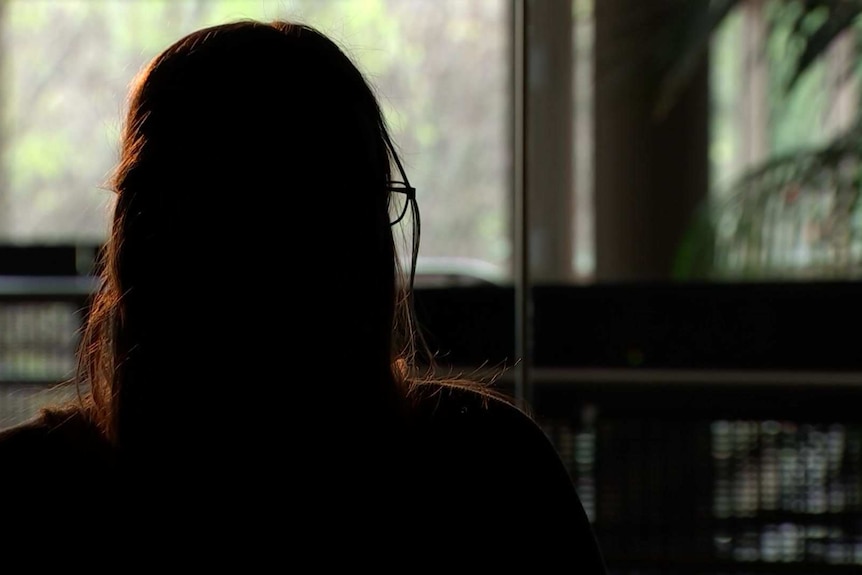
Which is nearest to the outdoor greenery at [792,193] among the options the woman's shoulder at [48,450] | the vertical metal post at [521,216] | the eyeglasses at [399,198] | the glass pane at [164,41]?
the vertical metal post at [521,216]

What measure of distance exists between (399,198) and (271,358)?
0.43 feet

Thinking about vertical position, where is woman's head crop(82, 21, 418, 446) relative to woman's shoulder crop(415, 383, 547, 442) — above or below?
above

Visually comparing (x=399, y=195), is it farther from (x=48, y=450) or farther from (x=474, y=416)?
(x=48, y=450)

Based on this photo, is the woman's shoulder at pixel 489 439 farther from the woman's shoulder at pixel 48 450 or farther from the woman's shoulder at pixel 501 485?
the woman's shoulder at pixel 48 450

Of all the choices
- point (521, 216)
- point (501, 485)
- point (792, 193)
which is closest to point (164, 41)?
point (792, 193)

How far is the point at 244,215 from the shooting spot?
2.10 feet

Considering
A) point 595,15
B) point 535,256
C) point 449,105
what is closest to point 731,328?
point 595,15

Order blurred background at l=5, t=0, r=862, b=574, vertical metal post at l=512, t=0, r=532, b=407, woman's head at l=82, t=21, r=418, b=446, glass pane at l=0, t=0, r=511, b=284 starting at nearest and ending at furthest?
woman's head at l=82, t=21, r=418, b=446 → vertical metal post at l=512, t=0, r=532, b=407 → blurred background at l=5, t=0, r=862, b=574 → glass pane at l=0, t=0, r=511, b=284

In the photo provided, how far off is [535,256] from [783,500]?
2.36m

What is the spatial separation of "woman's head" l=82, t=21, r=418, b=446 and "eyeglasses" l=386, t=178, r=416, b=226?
16 millimetres

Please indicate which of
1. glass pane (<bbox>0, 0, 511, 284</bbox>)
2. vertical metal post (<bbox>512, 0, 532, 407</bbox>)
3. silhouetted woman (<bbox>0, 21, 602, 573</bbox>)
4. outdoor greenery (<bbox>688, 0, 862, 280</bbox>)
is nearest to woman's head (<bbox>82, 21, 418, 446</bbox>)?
silhouetted woman (<bbox>0, 21, 602, 573</bbox>)

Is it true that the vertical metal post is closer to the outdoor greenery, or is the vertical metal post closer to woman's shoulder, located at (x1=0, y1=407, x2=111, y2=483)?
woman's shoulder, located at (x1=0, y1=407, x2=111, y2=483)

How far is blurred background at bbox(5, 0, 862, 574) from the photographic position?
1.39 m

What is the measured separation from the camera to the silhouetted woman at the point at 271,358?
633 millimetres
